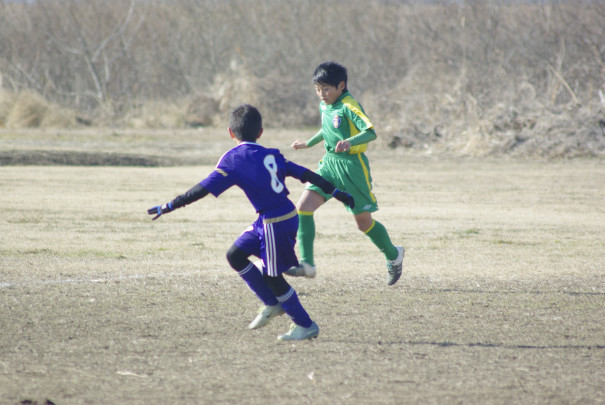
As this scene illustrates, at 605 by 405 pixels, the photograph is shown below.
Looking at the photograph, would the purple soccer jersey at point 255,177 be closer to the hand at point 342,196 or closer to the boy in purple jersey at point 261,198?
the boy in purple jersey at point 261,198

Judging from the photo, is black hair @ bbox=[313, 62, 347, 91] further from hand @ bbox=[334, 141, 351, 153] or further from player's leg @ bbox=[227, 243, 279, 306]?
player's leg @ bbox=[227, 243, 279, 306]

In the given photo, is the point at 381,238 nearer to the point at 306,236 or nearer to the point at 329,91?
the point at 306,236

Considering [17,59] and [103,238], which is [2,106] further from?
[103,238]

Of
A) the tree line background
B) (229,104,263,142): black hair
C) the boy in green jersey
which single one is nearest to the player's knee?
(229,104,263,142): black hair

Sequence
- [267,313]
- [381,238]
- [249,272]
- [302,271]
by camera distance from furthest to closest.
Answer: [381,238] → [302,271] → [267,313] → [249,272]

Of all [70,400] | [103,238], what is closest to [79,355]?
[70,400]

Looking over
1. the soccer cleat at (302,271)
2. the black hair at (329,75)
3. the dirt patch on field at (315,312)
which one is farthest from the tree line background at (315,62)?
the soccer cleat at (302,271)

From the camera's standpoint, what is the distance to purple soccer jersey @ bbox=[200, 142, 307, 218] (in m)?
4.36

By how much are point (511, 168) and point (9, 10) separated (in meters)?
27.7

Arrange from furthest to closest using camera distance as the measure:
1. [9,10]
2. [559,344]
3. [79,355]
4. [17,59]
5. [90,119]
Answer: [9,10] → [17,59] → [90,119] → [559,344] → [79,355]

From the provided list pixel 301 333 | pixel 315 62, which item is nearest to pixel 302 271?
pixel 301 333

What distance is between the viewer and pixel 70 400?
359 centimetres

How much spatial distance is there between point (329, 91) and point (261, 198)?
182 cm

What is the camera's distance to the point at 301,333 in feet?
15.3
